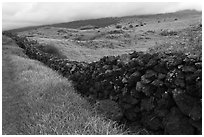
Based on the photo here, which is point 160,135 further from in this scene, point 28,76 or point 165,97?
point 28,76

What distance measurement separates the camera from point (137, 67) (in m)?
10.0

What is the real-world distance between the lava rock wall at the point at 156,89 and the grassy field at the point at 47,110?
0.82 meters

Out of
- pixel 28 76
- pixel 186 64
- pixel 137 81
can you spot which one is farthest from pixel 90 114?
pixel 28 76

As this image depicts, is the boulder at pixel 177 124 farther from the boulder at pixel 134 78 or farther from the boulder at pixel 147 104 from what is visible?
the boulder at pixel 134 78

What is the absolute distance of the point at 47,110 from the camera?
10586mm

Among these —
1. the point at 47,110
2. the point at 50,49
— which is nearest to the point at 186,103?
the point at 47,110

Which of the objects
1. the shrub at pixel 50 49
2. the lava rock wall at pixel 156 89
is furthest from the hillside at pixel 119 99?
the shrub at pixel 50 49

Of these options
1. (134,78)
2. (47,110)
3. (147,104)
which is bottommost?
(47,110)

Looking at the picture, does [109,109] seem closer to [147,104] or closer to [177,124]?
[147,104]

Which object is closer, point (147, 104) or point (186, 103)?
point (186, 103)

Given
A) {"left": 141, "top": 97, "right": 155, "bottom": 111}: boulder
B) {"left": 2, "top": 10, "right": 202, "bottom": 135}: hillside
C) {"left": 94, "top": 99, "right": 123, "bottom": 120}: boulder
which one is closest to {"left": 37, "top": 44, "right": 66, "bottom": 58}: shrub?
{"left": 2, "top": 10, "right": 202, "bottom": 135}: hillside

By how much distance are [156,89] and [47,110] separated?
12.8 ft

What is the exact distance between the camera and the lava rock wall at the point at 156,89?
7.69 metres

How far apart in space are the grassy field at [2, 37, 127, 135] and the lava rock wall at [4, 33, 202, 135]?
2.70 feet
